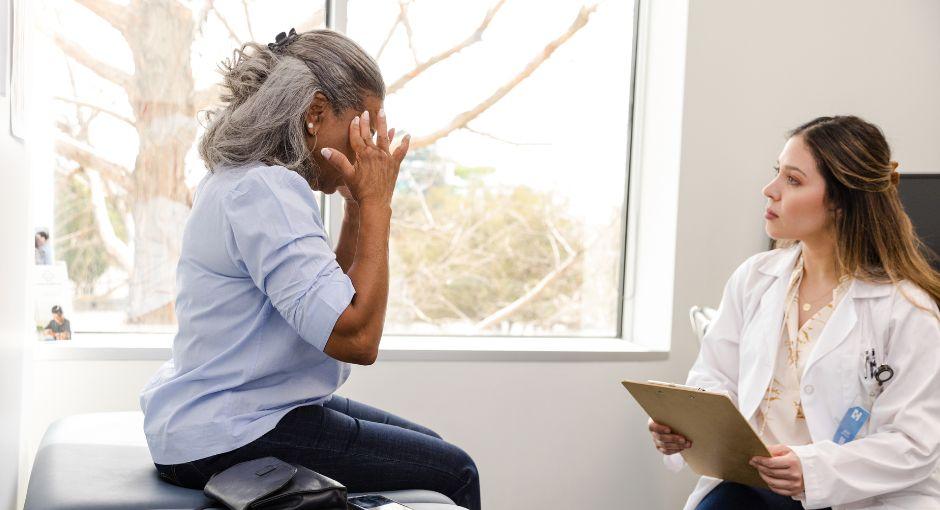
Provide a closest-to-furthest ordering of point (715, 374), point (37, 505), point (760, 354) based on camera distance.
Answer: point (37, 505)
point (760, 354)
point (715, 374)

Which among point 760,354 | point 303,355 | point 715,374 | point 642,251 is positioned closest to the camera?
point 303,355

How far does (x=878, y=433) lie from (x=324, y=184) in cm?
118

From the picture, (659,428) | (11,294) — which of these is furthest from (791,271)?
(11,294)

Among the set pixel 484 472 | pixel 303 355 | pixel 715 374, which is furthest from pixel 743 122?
pixel 303 355

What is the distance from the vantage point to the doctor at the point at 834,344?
1.73 meters

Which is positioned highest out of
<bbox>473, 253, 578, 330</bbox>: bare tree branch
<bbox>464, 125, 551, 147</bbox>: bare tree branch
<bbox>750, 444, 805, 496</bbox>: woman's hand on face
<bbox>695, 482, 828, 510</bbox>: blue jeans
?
<bbox>464, 125, 551, 147</bbox>: bare tree branch

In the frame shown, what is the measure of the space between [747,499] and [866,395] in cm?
32

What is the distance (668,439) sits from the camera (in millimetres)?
1911

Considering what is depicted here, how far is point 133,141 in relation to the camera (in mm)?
2740

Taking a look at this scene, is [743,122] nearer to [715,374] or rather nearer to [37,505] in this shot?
[715,374]

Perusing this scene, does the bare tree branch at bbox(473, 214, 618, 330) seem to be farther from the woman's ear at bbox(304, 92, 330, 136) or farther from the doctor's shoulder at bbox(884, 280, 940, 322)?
the woman's ear at bbox(304, 92, 330, 136)

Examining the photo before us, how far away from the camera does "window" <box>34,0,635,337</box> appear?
8.89 ft

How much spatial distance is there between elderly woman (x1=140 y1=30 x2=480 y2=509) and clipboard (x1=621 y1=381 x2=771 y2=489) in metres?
0.44

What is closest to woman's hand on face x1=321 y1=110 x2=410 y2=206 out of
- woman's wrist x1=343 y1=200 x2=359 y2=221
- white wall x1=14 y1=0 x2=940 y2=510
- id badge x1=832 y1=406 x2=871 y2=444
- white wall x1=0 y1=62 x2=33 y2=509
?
woman's wrist x1=343 y1=200 x2=359 y2=221
